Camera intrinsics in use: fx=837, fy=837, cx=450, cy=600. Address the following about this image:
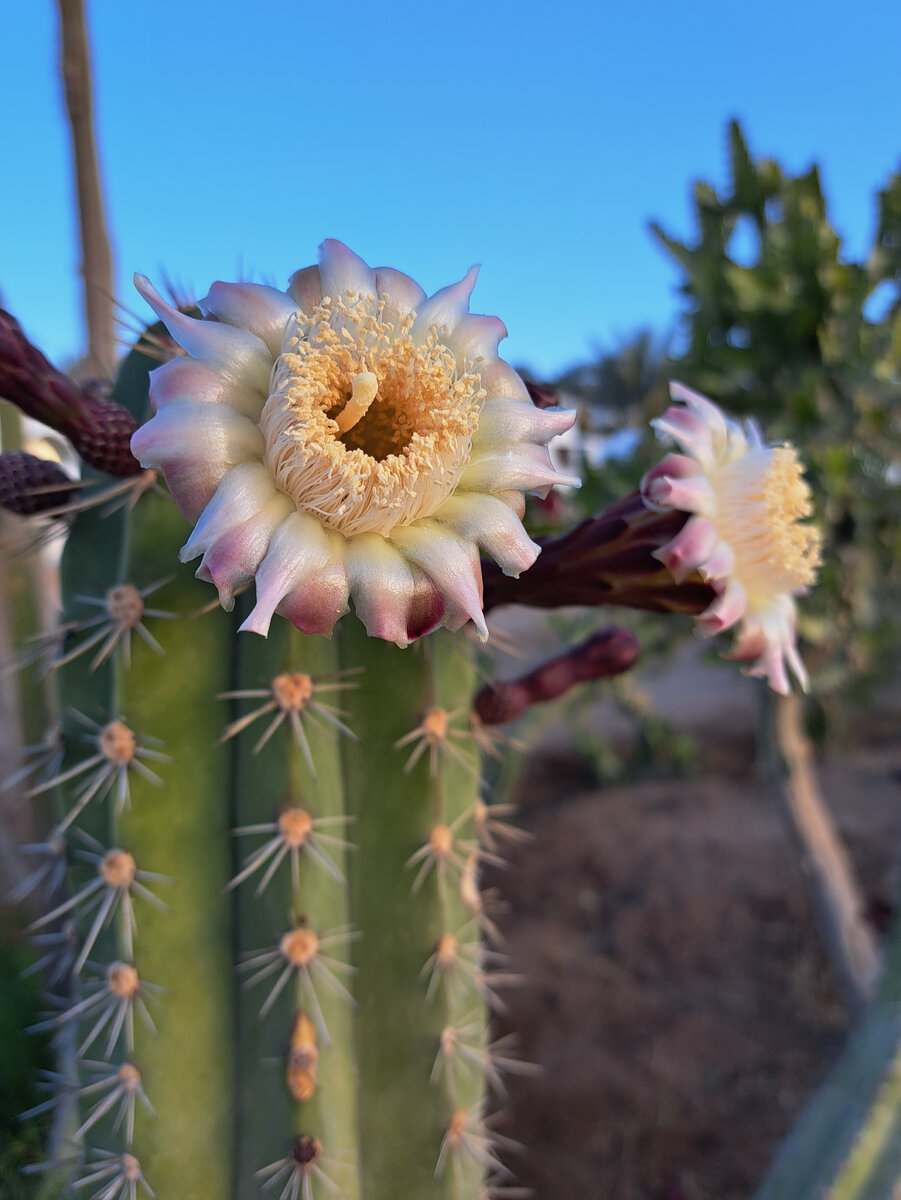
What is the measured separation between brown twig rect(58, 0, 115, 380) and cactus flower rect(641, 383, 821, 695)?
74 cm

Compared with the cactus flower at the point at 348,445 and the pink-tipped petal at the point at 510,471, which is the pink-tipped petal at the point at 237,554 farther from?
the pink-tipped petal at the point at 510,471

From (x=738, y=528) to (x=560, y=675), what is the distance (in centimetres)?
27

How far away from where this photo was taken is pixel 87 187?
1212mm

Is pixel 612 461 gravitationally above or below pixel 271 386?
above

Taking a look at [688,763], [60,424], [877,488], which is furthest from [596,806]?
[60,424]

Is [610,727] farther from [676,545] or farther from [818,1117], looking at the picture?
[676,545]

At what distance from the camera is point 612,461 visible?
2133 millimetres

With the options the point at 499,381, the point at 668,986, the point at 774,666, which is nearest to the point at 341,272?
the point at 499,381

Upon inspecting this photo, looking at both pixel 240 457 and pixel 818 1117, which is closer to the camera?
pixel 240 457

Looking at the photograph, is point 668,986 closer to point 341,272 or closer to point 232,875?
point 232,875

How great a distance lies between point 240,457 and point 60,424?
0.22m

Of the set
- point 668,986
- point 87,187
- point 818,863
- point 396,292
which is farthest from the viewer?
point 668,986

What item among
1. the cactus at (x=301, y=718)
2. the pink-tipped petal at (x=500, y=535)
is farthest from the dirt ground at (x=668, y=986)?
the pink-tipped petal at (x=500, y=535)

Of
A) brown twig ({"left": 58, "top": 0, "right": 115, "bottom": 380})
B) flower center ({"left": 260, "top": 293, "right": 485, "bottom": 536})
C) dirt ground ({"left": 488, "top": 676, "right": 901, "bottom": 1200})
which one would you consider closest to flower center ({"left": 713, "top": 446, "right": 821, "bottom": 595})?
flower center ({"left": 260, "top": 293, "right": 485, "bottom": 536})
